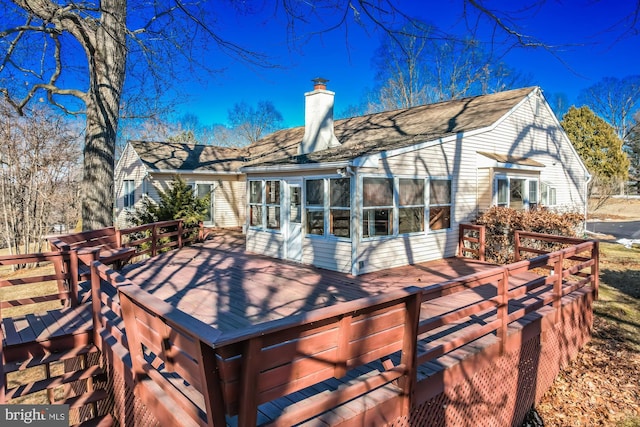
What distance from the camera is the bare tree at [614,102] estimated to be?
3419cm

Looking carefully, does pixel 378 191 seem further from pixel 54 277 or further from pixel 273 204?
pixel 54 277

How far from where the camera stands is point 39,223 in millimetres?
15758

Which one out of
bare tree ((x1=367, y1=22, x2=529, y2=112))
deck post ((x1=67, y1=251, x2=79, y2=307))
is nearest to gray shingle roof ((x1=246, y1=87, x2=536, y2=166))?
deck post ((x1=67, y1=251, x2=79, y2=307))

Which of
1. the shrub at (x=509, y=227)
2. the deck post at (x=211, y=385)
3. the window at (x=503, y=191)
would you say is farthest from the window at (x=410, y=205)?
the deck post at (x=211, y=385)

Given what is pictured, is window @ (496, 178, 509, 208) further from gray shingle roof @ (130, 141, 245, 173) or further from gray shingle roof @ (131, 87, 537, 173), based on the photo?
gray shingle roof @ (130, 141, 245, 173)

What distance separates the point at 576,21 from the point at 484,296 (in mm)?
4109

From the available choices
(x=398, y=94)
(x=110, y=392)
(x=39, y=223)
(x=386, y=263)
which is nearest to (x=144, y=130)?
(x=39, y=223)

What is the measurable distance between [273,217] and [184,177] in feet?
27.2

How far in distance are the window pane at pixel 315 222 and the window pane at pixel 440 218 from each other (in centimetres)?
285

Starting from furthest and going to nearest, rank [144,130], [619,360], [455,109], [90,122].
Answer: [144,130]
[455,109]
[90,122]
[619,360]

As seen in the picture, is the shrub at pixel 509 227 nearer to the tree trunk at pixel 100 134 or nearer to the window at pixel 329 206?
the window at pixel 329 206

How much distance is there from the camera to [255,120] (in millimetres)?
43594

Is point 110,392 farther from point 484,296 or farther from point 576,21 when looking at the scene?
point 576,21

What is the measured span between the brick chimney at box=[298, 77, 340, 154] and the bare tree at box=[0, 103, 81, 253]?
10333 millimetres
